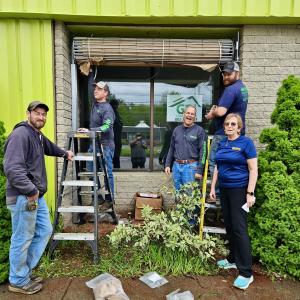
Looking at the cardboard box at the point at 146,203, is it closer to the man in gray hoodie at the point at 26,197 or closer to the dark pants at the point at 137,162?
the dark pants at the point at 137,162

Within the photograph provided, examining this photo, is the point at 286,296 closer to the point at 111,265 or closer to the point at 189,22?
the point at 111,265

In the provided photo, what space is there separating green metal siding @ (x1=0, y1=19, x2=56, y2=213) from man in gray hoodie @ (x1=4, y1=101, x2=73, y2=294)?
4.25 ft

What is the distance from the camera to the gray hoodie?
9.08 ft

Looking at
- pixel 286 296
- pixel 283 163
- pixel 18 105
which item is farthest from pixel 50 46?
pixel 286 296

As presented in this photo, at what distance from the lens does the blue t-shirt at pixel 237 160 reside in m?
3.12

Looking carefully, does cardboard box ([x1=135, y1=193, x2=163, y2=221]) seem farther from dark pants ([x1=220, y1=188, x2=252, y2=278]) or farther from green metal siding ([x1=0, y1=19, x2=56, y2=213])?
dark pants ([x1=220, y1=188, x2=252, y2=278])

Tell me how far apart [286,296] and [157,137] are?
3.25 m

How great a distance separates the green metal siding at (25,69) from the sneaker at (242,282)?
2.83 m

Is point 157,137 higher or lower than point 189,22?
lower

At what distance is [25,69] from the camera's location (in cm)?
430

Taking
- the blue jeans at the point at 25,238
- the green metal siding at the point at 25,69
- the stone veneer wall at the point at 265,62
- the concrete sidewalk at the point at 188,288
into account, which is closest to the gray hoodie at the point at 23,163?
the blue jeans at the point at 25,238

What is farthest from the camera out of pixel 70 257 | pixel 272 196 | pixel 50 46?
pixel 50 46

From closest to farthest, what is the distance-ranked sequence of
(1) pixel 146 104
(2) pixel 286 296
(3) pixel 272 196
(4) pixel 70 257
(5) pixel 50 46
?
(2) pixel 286 296 < (3) pixel 272 196 < (4) pixel 70 257 < (5) pixel 50 46 < (1) pixel 146 104

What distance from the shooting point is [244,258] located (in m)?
3.15
